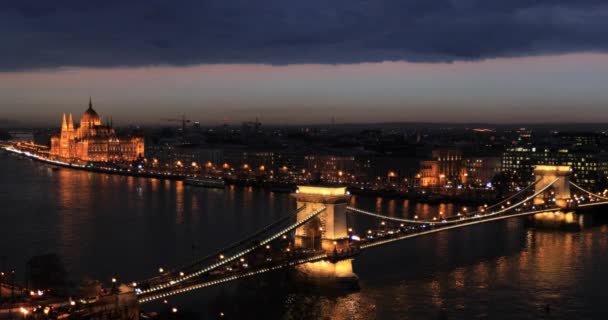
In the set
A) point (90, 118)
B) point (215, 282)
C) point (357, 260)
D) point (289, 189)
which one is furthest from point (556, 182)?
point (90, 118)

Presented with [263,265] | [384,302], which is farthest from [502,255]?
[263,265]

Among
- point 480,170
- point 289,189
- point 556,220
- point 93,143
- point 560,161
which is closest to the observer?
point 556,220

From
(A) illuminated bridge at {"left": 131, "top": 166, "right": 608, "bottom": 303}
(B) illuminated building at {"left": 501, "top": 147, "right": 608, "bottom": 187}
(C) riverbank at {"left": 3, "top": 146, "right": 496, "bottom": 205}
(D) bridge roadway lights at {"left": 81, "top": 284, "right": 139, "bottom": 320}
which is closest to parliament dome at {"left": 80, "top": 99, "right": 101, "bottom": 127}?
(C) riverbank at {"left": 3, "top": 146, "right": 496, "bottom": 205}

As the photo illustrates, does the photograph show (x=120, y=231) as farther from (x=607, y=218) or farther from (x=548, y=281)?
(x=607, y=218)

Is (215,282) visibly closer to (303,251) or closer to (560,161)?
(303,251)

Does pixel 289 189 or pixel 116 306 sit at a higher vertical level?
pixel 289 189

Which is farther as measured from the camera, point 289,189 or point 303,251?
point 289,189
